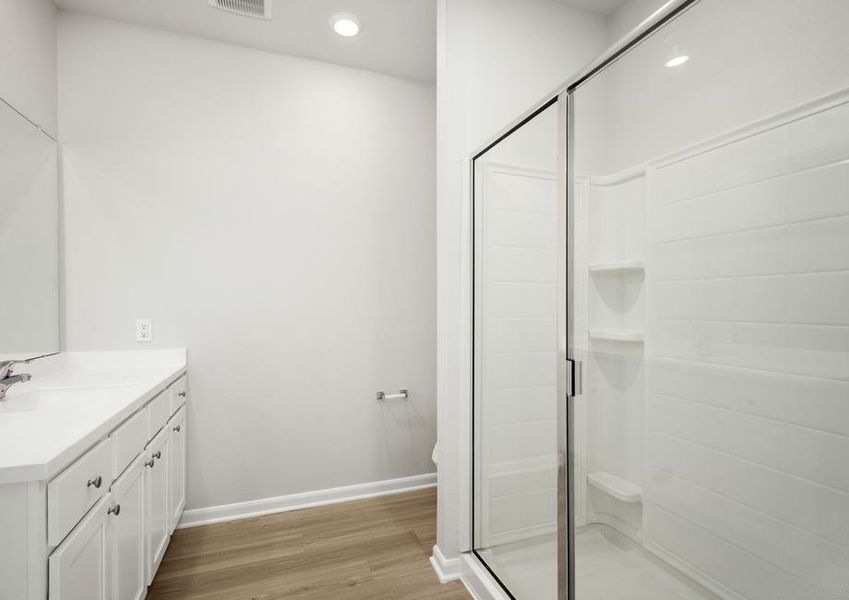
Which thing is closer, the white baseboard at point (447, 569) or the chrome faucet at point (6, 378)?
the chrome faucet at point (6, 378)

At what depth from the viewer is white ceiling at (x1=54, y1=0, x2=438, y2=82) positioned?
1989mm

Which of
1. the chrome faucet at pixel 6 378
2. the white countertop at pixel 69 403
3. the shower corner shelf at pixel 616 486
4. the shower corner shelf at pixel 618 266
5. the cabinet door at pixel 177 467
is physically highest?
the shower corner shelf at pixel 618 266

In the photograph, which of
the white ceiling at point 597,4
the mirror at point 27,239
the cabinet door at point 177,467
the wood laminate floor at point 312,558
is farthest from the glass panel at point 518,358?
the mirror at point 27,239

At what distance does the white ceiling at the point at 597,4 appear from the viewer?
6.86ft

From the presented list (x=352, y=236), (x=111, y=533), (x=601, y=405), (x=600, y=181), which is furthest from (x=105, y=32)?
(x=601, y=405)

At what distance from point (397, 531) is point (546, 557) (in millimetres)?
1029

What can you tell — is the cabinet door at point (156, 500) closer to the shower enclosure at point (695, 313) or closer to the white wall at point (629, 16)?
the shower enclosure at point (695, 313)

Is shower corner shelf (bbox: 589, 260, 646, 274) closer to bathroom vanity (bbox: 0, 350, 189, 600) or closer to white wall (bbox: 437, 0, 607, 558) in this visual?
white wall (bbox: 437, 0, 607, 558)

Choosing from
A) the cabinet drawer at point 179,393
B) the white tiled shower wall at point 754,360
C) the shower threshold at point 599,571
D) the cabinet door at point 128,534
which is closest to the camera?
the white tiled shower wall at point 754,360

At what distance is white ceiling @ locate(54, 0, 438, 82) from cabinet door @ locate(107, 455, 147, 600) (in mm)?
2136

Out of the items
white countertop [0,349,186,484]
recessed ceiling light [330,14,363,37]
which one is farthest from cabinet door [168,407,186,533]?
recessed ceiling light [330,14,363,37]

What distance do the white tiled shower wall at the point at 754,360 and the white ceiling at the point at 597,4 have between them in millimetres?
1673

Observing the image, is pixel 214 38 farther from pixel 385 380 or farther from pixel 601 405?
pixel 601 405

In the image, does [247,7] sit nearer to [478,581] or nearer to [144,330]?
[144,330]
